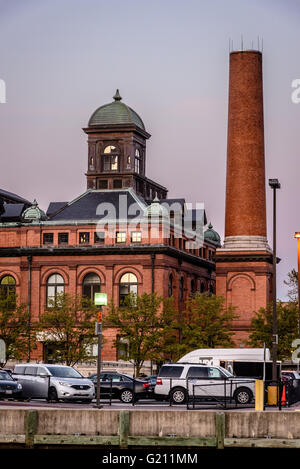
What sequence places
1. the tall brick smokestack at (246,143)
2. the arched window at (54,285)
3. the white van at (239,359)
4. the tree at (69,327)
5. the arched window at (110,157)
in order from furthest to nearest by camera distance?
the arched window at (110,157) → the arched window at (54,285) → the tall brick smokestack at (246,143) → the tree at (69,327) → the white van at (239,359)

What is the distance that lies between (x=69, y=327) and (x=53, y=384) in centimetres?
4364

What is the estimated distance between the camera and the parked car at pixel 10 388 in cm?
5019

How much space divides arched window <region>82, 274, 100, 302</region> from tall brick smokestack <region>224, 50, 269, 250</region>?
1405 cm

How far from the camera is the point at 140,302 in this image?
314 feet

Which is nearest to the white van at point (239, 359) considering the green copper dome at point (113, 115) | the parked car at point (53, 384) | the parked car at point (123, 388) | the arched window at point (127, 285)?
the parked car at point (123, 388)

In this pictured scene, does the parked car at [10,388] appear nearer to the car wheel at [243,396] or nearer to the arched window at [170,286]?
the car wheel at [243,396]

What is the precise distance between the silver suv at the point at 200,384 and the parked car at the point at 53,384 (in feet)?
12.1

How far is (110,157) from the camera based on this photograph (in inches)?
4523

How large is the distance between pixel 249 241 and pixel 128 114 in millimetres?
22568

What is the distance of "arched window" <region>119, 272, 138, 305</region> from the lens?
10256 cm

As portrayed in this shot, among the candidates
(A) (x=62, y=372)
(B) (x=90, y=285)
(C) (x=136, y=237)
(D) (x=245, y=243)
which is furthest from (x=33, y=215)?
(A) (x=62, y=372)

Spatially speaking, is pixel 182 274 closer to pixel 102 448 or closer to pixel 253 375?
pixel 253 375

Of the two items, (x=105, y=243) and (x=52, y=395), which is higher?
(x=105, y=243)

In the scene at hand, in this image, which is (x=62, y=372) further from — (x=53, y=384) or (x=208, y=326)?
(x=208, y=326)
